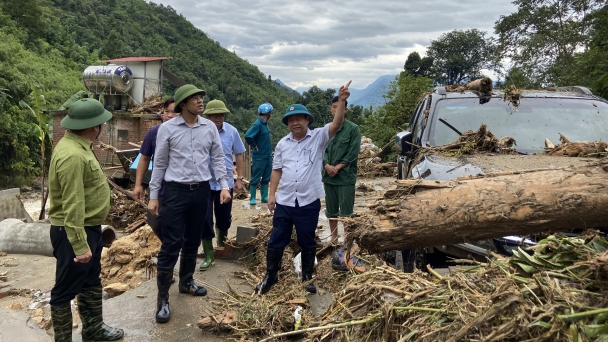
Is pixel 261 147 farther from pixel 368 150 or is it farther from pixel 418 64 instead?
pixel 418 64

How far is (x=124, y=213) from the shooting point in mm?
10453

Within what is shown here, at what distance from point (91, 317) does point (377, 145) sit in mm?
16703

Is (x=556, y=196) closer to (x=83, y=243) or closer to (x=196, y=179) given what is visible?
(x=196, y=179)

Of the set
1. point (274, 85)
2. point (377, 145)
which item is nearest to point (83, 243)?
point (377, 145)

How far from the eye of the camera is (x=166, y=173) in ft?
13.0

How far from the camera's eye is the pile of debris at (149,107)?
59.5 ft

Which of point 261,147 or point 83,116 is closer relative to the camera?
point 83,116

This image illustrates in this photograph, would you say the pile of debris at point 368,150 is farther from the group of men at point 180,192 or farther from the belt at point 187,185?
the belt at point 187,185

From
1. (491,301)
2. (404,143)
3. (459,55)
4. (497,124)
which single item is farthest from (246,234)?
(459,55)

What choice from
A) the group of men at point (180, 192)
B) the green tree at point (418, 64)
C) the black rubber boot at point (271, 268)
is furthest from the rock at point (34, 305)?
the green tree at point (418, 64)

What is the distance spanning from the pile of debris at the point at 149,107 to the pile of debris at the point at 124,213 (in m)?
7.94

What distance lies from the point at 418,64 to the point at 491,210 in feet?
125

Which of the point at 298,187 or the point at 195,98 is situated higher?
the point at 195,98

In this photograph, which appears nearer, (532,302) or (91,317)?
(532,302)
